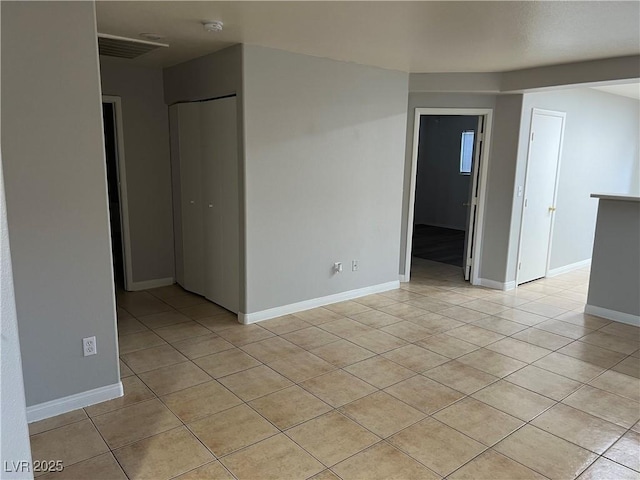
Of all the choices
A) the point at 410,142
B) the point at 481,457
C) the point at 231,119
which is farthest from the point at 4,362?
A: the point at 410,142

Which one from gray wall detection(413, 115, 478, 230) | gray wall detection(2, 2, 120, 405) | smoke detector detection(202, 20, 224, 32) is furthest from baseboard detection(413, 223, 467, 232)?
gray wall detection(2, 2, 120, 405)

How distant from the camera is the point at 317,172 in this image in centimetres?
447

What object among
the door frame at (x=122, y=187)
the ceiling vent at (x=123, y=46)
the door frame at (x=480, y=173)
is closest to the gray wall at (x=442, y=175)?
the door frame at (x=480, y=173)

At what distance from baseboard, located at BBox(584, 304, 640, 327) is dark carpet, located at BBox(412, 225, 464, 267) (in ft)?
7.18

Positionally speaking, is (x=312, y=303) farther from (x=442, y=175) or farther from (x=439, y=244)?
(x=442, y=175)

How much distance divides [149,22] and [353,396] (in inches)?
115

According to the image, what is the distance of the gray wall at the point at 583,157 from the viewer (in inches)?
217

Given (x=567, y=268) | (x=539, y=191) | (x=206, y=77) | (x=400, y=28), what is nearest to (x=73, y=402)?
(x=206, y=77)

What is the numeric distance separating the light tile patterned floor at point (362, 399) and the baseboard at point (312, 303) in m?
0.10

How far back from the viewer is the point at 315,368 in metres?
3.43

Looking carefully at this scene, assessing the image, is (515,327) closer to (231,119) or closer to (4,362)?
(231,119)

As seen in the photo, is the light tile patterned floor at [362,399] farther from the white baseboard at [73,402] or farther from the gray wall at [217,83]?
the gray wall at [217,83]

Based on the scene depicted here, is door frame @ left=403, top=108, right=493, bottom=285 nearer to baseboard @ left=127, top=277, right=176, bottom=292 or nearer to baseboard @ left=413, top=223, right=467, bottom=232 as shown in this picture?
baseboard @ left=127, top=277, right=176, bottom=292

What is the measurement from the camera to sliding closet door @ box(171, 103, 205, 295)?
473cm
